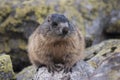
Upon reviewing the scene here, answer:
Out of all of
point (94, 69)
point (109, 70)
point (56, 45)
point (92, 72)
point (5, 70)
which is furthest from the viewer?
point (5, 70)

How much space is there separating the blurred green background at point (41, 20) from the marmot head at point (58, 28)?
3132mm

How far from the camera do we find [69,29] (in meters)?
7.16

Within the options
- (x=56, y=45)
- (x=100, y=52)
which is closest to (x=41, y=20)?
(x=100, y=52)

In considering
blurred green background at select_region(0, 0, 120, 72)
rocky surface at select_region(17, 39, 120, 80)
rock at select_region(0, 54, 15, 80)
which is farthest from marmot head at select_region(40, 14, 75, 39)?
blurred green background at select_region(0, 0, 120, 72)

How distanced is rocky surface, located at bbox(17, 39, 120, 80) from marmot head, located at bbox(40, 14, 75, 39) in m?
0.56

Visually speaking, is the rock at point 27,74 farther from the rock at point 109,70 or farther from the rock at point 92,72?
the rock at point 109,70

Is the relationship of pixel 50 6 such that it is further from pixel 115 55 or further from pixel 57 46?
pixel 115 55

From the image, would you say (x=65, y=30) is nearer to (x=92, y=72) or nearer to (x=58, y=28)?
(x=58, y=28)

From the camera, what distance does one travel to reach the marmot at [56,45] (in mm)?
7152

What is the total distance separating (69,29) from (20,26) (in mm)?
3562

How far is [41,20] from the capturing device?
10531 mm

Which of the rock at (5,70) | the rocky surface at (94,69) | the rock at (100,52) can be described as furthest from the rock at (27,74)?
the rock at (100,52)

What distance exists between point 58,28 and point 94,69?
96 cm

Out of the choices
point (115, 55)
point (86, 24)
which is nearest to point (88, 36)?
point (86, 24)
